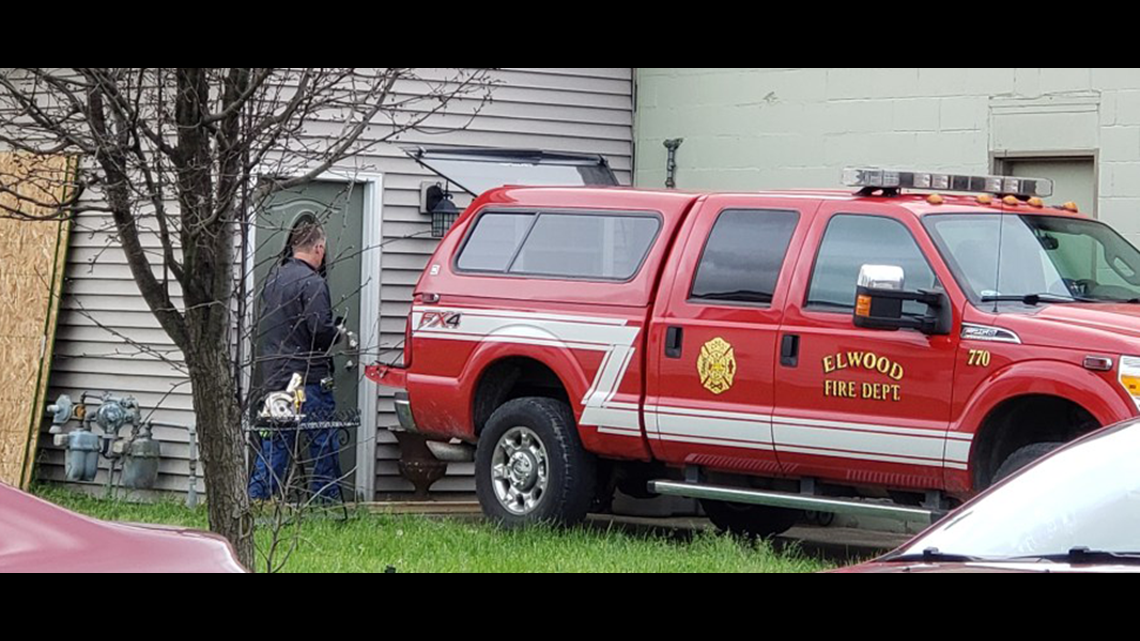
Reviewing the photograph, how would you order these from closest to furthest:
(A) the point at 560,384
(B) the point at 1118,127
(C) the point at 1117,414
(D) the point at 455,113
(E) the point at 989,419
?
(C) the point at 1117,414, (E) the point at 989,419, (A) the point at 560,384, (B) the point at 1118,127, (D) the point at 455,113

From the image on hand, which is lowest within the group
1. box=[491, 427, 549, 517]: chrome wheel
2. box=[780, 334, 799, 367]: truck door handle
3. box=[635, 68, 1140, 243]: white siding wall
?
box=[491, 427, 549, 517]: chrome wheel

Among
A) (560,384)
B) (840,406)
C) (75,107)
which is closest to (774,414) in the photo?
(840,406)

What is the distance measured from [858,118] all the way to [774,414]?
13.9 feet

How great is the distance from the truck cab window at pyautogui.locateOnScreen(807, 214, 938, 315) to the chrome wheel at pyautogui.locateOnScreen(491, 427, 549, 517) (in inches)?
85.0

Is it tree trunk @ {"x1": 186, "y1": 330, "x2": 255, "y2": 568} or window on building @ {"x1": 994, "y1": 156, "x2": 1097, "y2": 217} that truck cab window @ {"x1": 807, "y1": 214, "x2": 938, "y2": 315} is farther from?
tree trunk @ {"x1": 186, "y1": 330, "x2": 255, "y2": 568}

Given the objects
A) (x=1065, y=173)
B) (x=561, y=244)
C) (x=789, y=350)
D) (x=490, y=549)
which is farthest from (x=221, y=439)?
(x=1065, y=173)

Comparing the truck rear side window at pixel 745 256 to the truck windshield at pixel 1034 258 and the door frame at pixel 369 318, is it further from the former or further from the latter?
the door frame at pixel 369 318

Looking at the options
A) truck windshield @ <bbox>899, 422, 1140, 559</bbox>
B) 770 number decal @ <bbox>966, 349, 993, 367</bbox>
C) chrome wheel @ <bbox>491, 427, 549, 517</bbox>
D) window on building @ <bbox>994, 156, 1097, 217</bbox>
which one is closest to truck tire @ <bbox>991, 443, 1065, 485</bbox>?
770 number decal @ <bbox>966, 349, 993, 367</bbox>

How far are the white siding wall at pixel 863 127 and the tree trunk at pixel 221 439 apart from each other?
5533 millimetres

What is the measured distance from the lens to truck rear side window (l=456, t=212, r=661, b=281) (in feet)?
32.9

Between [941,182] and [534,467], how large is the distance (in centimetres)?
300

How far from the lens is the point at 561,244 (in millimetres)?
10422
